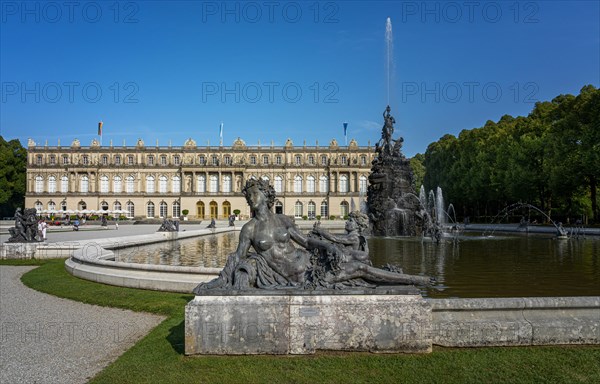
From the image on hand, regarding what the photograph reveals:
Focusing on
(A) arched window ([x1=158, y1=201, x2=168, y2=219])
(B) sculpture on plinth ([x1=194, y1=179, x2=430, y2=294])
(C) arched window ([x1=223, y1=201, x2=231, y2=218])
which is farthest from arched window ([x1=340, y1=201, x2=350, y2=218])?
(B) sculpture on plinth ([x1=194, y1=179, x2=430, y2=294])

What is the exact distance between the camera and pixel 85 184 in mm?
86125

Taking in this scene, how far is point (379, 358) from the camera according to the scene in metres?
4.79

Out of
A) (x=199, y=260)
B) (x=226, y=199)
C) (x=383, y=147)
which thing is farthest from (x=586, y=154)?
(x=226, y=199)

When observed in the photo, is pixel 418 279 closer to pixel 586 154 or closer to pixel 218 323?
pixel 218 323

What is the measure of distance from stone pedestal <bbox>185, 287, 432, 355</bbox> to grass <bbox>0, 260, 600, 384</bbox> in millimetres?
116

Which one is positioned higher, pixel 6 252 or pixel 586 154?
pixel 586 154

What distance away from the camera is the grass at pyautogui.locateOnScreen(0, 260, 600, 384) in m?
4.35

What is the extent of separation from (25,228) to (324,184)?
71.1 meters

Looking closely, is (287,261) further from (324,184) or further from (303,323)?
(324,184)

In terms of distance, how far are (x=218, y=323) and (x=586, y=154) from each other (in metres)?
34.7

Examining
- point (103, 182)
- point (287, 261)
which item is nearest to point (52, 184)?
point (103, 182)

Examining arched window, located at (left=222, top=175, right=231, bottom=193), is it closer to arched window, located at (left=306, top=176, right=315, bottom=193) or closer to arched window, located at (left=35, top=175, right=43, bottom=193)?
arched window, located at (left=306, top=176, right=315, bottom=193)

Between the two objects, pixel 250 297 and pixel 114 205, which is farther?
pixel 114 205

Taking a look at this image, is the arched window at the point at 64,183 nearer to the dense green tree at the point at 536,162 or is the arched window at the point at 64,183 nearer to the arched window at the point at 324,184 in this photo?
the arched window at the point at 324,184
